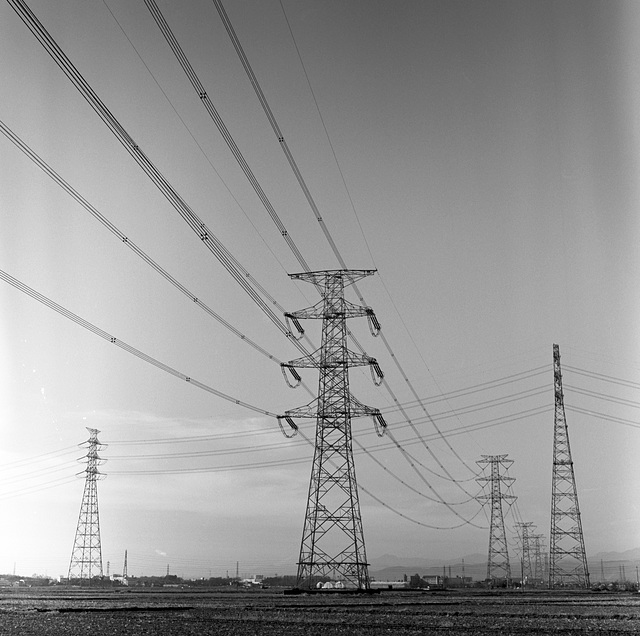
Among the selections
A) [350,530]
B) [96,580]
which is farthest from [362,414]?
[96,580]

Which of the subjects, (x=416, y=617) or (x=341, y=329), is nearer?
(x=416, y=617)

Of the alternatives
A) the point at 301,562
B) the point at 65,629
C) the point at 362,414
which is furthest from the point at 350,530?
the point at 65,629

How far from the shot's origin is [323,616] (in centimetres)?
3073

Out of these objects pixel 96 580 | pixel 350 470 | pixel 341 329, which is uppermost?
pixel 341 329

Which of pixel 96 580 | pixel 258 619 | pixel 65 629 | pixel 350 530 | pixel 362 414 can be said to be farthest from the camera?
pixel 96 580

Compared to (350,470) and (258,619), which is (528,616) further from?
(350,470)

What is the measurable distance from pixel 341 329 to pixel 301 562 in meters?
16.1

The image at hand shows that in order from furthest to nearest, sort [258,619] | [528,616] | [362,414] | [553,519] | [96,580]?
[96,580], [553,519], [362,414], [528,616], [258,619]

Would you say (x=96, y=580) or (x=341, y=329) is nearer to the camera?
(x=341, y=329)

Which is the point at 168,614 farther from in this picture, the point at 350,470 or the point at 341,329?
the point at 341,329

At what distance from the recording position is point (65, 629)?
23.8 meters

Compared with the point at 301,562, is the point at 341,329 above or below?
above

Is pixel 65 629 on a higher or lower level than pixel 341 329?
lower

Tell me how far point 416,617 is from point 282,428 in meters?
30.9
